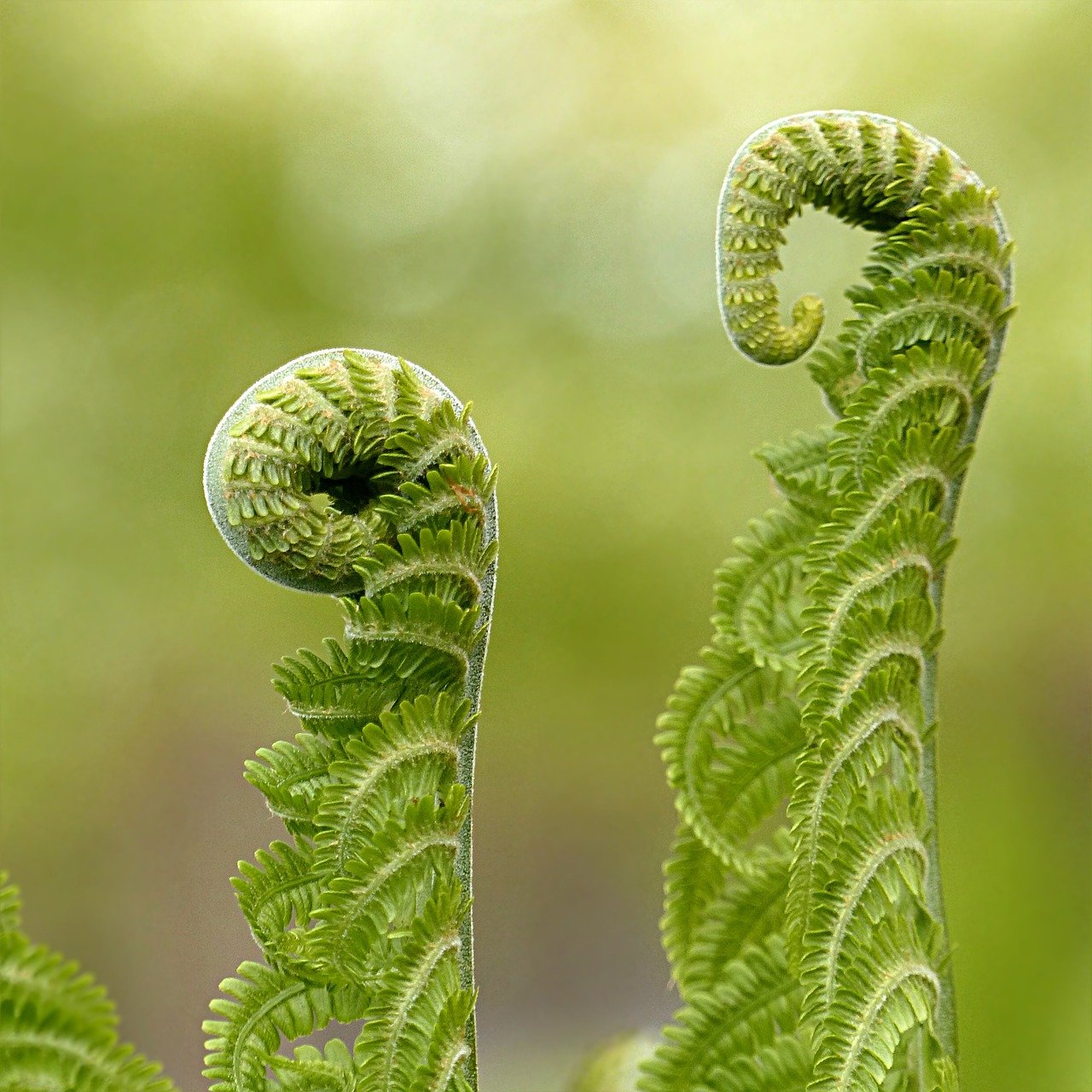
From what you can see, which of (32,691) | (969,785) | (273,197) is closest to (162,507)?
(32,691)

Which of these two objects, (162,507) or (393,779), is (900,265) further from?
(162,507)

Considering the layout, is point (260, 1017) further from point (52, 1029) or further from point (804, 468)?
point (804, 468)

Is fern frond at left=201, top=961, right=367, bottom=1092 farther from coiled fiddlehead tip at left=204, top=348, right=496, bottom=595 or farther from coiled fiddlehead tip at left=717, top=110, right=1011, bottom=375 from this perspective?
coiled fiddlehead tip at left=717, top=110, right=1011, bottom=375

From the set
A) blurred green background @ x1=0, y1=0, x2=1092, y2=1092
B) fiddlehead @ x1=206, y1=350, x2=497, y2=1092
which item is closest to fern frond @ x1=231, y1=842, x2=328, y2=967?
fiddlehead @ x1=206, y1=350, x2=497, y2=1092

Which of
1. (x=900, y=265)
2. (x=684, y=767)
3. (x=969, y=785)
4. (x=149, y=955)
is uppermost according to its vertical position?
(x=969, y=785)

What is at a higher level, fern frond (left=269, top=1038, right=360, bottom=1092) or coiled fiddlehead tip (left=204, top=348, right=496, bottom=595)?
coiled fiddlehead tip (left=204, top=348, right=496, bottom=595)

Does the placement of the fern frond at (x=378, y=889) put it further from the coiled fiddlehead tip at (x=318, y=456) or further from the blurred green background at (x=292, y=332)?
the blurred green background at (x=292, y=332)

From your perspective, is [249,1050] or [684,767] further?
[684,767]

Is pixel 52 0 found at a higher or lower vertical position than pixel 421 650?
higher
